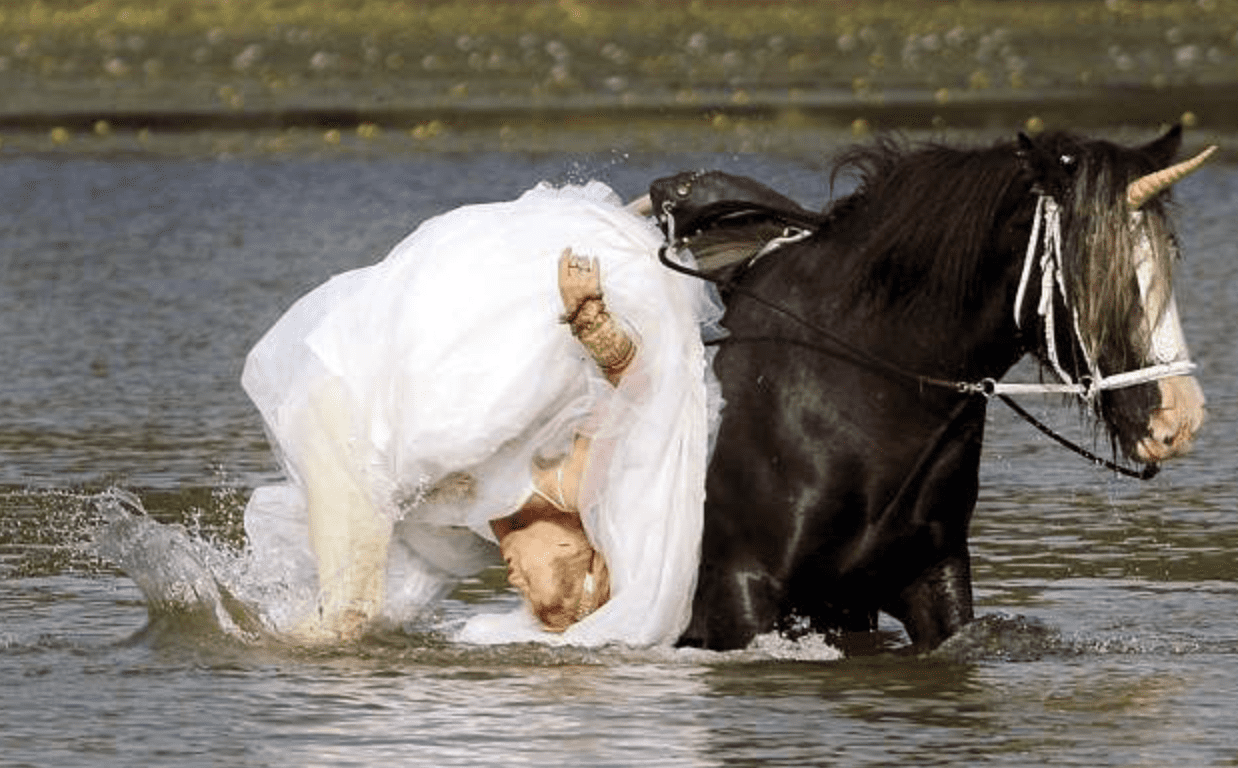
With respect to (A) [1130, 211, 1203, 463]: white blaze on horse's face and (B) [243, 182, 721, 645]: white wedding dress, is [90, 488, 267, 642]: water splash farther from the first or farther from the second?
(A) [1130, 211, 1203, 463]: white blaze on horse's face

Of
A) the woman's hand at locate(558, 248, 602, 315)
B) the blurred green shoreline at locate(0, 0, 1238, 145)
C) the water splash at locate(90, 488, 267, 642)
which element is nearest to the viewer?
the woman's hand at locate(558, 248, 602, 315)

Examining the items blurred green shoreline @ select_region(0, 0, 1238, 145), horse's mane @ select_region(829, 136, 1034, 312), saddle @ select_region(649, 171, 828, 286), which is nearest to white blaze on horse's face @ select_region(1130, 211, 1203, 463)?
horse's mane @ select_region(829, 136, 1034, 312)

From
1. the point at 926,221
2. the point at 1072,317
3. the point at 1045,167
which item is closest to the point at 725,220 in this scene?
the point at 926,221

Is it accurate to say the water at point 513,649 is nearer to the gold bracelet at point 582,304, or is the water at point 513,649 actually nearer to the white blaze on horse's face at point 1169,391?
the white blaze on horse's face at point 1169,391

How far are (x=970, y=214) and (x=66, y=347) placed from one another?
846cm

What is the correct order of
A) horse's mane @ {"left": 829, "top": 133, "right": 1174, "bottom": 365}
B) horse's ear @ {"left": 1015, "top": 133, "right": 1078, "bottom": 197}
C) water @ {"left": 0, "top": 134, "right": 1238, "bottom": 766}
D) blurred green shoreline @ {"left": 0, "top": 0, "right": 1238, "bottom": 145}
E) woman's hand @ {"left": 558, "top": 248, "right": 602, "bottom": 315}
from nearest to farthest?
1. water @ {"left": 0, "top": 134, "right": 1238, "bottom": 766}
2. horse's mane @ {"left": 829, "top": 133, "right": 1174, "bottom": 365}
3. horse's ear @ {"left": 1015, "top": 133, "right": 1078, "bottom": 197}
4. woman's hand @ {"left": 558, "top": 248, "right": 602, "bottom": 315}
5. blurred green shoreline @ {"left": 0, "top": 0, "right": 1238, "bottom": 145}

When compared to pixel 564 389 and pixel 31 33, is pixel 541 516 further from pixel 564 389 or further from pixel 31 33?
pixel 31 33

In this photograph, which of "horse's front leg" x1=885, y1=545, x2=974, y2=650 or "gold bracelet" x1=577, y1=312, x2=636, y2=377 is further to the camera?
"horse's front leg" x1=885, y1=545, x2=974, y2=650

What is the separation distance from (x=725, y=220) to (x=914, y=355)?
702mm

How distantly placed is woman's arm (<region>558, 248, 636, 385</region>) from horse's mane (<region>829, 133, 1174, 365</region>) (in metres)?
0.60

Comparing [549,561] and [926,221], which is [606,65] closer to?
[549,561]

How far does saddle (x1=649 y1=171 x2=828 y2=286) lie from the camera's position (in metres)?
8.94

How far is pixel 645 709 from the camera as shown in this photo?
8.54 metres

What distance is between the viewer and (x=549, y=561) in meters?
8.93
